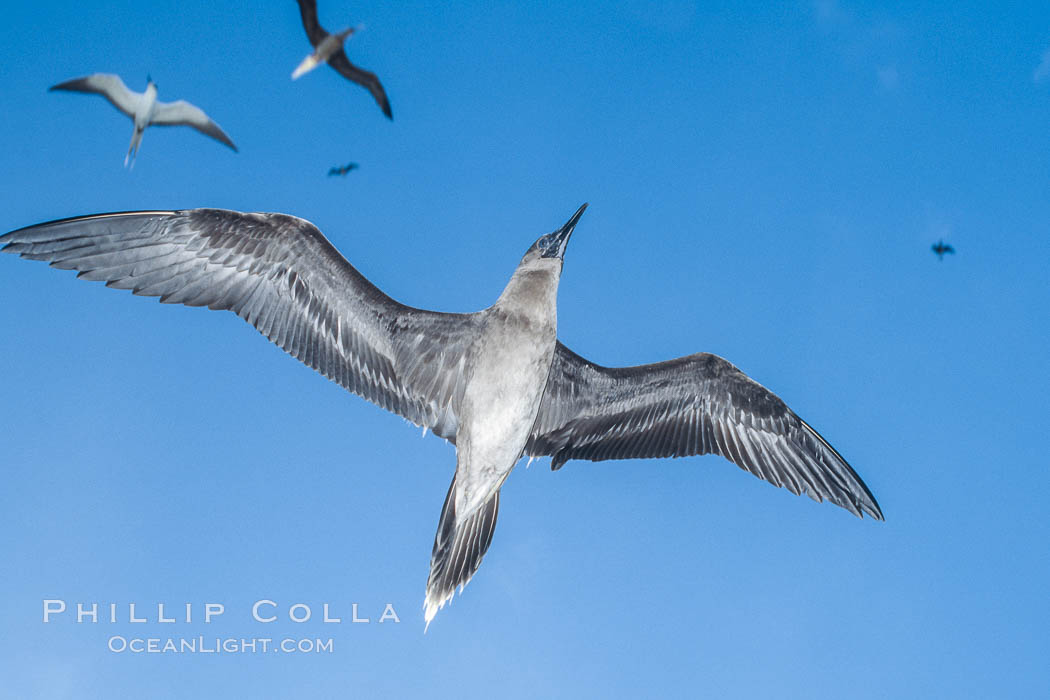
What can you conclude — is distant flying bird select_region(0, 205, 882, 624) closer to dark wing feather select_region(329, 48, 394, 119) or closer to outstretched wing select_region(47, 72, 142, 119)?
dark wing feather select_region(329, 48, 394, 119)

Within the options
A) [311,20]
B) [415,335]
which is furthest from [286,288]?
[311,20]

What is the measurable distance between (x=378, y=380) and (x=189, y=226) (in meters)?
2.24

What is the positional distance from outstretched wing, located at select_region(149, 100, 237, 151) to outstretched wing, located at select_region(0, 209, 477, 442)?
6.77 ft

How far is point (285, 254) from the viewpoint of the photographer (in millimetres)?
8602

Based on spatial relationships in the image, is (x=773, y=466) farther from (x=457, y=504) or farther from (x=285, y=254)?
(x=285, y=254)

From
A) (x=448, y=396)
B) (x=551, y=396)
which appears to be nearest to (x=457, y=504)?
(x=448, y=396)

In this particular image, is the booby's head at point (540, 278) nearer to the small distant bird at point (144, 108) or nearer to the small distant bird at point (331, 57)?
the small distant bird at point (331, 57)

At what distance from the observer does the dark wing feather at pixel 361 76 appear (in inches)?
340

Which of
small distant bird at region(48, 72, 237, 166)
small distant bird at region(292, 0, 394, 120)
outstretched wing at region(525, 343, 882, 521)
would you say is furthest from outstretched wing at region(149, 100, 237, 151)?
outstretched wing at region(525, 343, 882, 521)

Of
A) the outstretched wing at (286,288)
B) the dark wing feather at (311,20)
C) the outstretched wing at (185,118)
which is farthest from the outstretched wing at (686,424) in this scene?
the outstretched wing at (185,118)

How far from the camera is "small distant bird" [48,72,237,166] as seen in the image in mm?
9742

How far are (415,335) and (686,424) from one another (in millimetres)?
3143

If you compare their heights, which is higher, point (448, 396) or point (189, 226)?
point (189, 226)

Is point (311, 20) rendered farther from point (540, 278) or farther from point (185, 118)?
point (540, 278)
